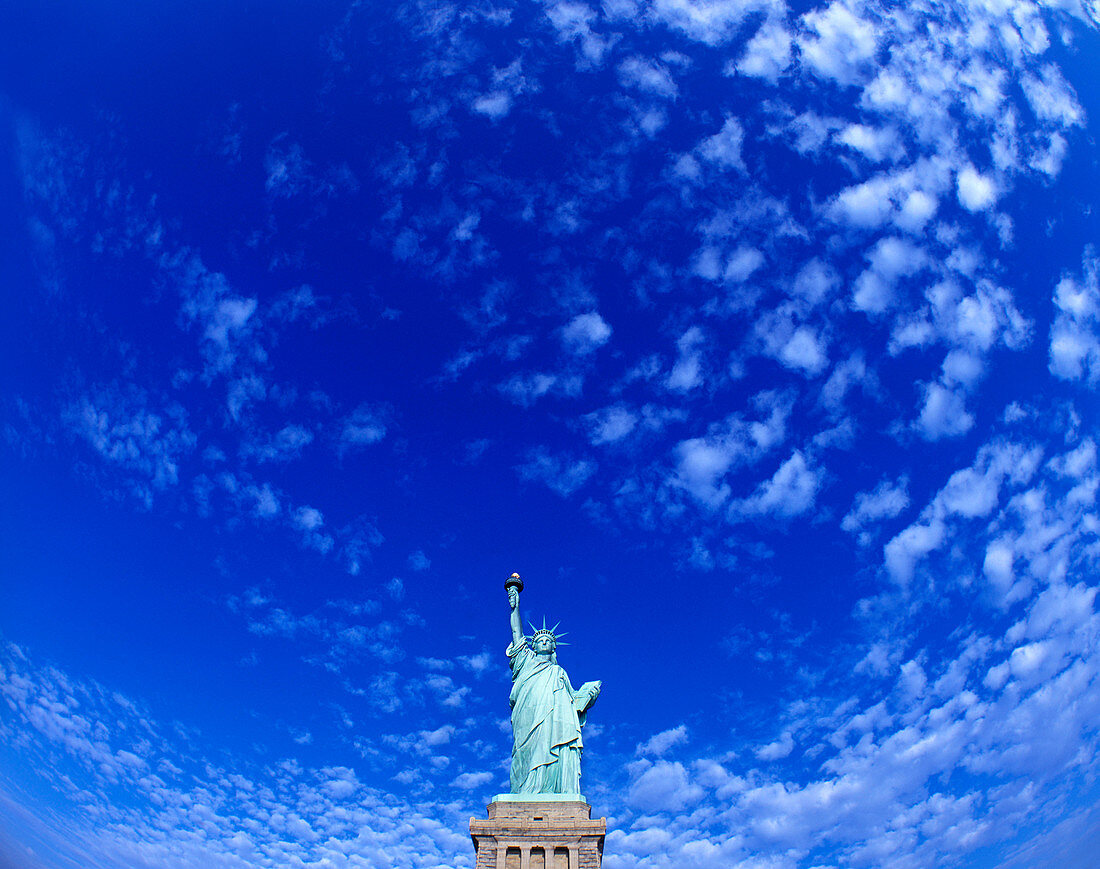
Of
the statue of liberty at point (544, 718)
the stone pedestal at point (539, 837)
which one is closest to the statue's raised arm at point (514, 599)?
the statue of liberty at point (544, 718)

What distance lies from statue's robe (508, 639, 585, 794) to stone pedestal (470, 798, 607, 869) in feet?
3.28

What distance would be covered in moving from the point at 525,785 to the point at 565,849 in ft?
8.49

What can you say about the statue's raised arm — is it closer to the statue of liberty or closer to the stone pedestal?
the statue of liberty

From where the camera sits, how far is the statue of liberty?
22312mm

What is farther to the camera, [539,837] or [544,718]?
[544,718]

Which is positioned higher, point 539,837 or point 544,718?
point 544,718

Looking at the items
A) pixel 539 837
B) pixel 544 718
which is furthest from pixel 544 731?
pixel 539 837

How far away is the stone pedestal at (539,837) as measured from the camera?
20.1 meters

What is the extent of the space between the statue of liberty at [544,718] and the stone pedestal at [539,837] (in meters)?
0.67

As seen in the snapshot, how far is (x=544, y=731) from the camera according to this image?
23.2 m

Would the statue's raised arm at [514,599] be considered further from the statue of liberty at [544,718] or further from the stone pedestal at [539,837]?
the stone pedestal at [539,837]

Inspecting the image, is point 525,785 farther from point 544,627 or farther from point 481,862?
point 544,627

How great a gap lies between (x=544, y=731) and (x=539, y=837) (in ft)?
11.5

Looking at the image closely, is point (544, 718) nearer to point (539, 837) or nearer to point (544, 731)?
point (544, 731)
